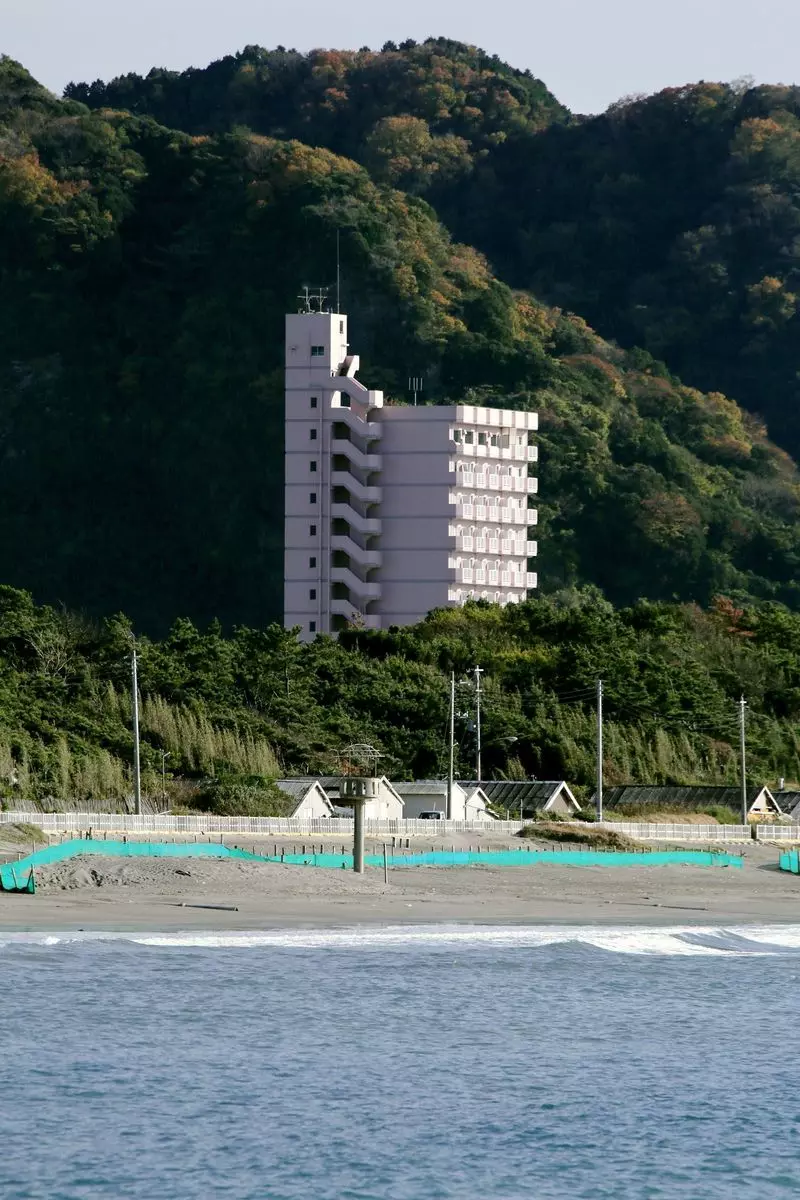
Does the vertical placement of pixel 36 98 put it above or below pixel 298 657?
above

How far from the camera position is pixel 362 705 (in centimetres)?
8662

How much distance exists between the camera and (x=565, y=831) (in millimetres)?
67125

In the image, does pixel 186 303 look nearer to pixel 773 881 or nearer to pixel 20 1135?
pixel 773 881

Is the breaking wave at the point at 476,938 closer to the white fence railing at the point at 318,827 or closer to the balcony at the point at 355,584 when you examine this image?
the white fence railing at the point at 318,827

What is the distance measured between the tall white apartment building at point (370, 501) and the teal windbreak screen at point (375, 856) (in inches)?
2092

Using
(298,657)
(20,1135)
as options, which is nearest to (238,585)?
(298,657)

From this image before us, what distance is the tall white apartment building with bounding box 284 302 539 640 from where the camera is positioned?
119 m

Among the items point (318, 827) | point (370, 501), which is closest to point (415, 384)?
point (370, 501)

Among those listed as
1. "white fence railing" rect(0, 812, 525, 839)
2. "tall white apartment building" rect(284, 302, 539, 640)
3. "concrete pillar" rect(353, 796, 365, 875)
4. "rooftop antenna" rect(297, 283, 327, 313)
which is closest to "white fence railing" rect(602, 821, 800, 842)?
"white fence railing" rect(0, 812, 525, 839)

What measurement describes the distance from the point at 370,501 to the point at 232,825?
57.5 m

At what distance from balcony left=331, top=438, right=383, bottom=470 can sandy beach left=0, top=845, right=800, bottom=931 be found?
2425 inches

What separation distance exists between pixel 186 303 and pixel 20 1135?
377 ft

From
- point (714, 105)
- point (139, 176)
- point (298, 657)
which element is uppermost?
point (714, 105)

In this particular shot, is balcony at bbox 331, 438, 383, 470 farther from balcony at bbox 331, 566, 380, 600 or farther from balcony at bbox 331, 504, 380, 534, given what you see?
balcony at bbox 331, 566, 380, 600
